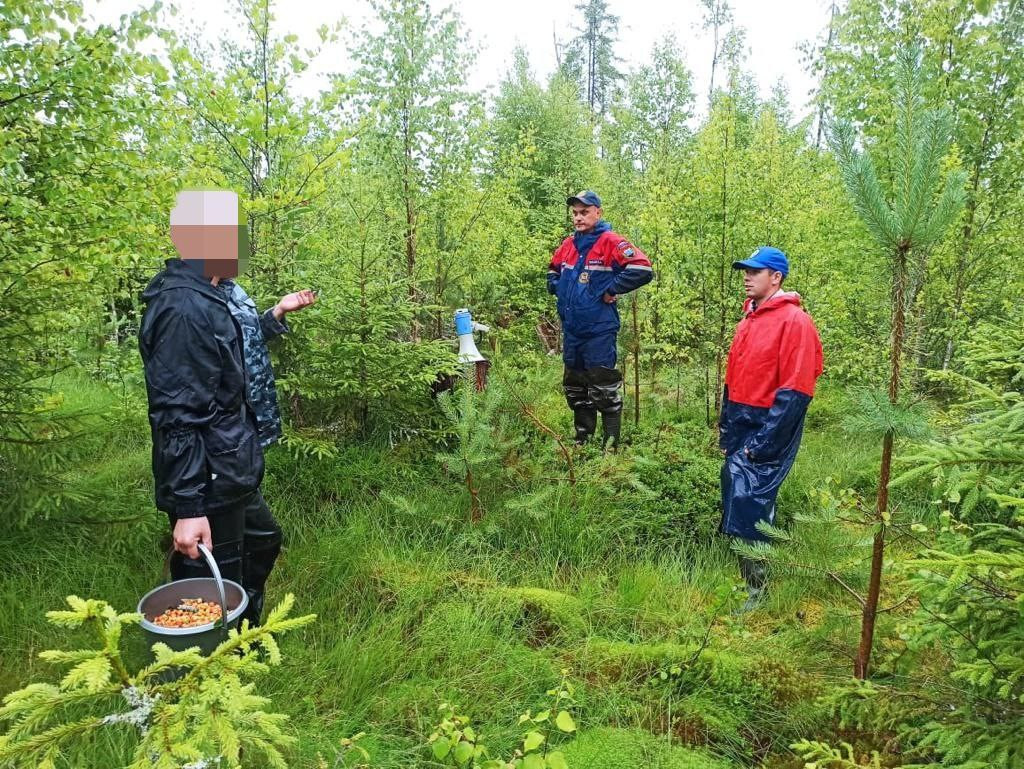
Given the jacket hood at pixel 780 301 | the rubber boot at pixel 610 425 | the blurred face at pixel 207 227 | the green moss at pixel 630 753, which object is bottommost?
the green moss at pixel 630 753

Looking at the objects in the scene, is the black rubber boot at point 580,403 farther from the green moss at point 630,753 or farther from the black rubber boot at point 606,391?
the green moss at point 630,753

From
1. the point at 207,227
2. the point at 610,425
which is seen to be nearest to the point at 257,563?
the point at 207,227

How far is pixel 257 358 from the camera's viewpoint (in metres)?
2.85

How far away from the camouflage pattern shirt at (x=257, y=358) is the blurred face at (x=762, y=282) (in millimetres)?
2806

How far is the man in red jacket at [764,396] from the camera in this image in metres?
3.53

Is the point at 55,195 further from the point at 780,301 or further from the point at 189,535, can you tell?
the point at 780,301

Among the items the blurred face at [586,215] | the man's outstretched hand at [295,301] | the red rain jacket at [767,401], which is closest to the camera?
the man's outstretched hand at [295,301]

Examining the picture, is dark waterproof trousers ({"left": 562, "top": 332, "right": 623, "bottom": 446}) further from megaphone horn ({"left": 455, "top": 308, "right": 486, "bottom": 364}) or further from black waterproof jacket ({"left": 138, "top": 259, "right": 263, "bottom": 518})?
black waterproof jacket ({"left": 138, "top": 259, "right": 263, "bottom": 518})

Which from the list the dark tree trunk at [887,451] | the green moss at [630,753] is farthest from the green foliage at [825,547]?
the green moss at [630,753]

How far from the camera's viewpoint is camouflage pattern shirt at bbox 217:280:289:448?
271cm

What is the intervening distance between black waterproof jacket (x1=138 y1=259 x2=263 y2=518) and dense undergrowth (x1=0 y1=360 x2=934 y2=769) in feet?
3.13

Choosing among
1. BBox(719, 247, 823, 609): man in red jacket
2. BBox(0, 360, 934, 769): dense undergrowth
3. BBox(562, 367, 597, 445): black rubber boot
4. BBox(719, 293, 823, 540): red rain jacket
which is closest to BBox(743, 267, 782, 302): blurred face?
BBox(719, 247, 823, 609): man in red jacket

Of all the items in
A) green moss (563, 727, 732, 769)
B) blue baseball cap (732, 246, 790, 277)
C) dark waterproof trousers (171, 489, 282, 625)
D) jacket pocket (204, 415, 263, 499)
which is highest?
blue baseball cap (732, 246, 790, 277)

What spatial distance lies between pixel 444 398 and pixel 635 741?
2393 millimetres
